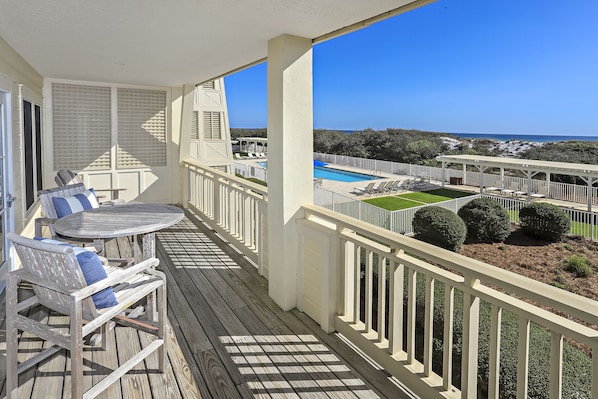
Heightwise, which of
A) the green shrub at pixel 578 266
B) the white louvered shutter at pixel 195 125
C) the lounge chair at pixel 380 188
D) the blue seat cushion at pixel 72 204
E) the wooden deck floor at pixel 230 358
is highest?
the white louvered shutter at pixel 195 125

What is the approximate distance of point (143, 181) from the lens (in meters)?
6.52

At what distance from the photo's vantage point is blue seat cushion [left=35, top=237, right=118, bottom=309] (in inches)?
66.7

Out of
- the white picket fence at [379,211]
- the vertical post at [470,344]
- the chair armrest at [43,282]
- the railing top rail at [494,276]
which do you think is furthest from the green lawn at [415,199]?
the chair armrest at [43,282]

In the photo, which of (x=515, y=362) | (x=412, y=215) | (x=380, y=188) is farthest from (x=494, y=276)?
(x=380, y=188)

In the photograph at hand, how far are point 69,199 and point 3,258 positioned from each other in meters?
0.72

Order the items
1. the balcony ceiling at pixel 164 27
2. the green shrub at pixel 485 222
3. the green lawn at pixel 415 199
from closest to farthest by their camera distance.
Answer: the balcony ceiling at pixel 164 27
the green shrub at pixel 485 222
the green lawn at pixel 415 199

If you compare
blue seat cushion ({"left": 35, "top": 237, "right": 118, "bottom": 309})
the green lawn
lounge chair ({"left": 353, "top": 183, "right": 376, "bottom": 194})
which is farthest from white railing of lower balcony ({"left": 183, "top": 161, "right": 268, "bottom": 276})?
lounge chair ({"left": 353, "top": 183, "right": 376, "bottom": 194})

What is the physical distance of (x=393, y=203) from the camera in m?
12.8

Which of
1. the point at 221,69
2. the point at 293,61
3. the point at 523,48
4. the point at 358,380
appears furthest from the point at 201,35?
the point at 523,48

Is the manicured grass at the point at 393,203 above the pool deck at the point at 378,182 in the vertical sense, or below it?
below

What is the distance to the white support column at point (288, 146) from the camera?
276cm

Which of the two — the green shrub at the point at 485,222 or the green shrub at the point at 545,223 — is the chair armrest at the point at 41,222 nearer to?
the green shrub at the point at 485,222

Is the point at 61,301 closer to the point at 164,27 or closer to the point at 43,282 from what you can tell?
the point at 43,282

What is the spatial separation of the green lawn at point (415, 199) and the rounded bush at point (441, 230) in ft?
13.6
